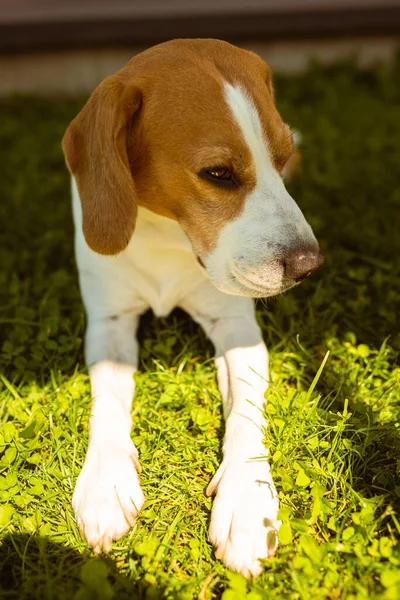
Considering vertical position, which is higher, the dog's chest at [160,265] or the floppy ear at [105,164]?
the floppy ear at [105,164]

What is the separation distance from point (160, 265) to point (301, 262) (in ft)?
2.72

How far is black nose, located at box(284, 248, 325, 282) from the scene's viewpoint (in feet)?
7.91

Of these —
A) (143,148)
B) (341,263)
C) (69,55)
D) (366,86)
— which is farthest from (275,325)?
(69,55)

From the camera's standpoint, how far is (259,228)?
2.42 metres

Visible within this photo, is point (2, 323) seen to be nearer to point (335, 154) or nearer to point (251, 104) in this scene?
point (251, 104)

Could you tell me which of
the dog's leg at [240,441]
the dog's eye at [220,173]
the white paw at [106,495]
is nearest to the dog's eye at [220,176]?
the dog's eye at [220,173]

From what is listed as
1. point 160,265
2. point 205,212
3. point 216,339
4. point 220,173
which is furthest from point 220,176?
point 216,339

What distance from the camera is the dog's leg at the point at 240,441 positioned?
87.0 inches

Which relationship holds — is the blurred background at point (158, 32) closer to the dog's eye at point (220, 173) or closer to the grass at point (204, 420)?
the grass at point (204, 420)

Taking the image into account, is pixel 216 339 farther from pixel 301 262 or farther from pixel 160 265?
pixel 301 262

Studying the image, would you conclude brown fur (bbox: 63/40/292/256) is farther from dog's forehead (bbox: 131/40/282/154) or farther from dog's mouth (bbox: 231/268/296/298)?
Result: dog's mouth (bbox: 231/268/296/298)

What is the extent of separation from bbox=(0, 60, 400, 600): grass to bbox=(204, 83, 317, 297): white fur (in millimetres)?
550

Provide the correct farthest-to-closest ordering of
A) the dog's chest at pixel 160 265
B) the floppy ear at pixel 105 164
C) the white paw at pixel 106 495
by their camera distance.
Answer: the dog's chest at pixel 160 265, the floppy ear at pixel 105 164, the white paw at pixel 106 495

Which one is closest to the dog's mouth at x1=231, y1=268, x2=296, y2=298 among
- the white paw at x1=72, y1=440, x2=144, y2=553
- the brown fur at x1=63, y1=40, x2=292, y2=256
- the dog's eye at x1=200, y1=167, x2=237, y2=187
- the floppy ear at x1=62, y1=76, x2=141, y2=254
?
the brown fur at x1=63, y1=40, x2=292, y2=256
